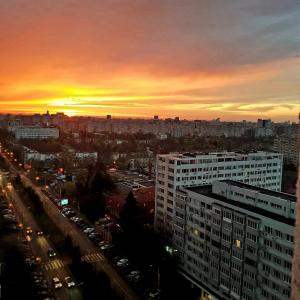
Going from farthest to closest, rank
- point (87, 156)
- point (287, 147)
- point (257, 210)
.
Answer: point (287, 147)
point (87, 156)
point (257, 210)

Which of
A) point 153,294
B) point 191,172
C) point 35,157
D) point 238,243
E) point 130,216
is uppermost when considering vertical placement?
Result: point 191,172

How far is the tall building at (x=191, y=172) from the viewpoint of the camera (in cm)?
650

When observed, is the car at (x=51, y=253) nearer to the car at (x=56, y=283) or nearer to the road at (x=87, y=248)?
the road at (x=87, y=248)

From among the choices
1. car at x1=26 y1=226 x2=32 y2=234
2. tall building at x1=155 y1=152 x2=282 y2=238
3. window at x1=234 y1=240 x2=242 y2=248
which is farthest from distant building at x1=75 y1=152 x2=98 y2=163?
window at x1=234 y1=240 x2=242 y2=248

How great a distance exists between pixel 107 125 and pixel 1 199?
85.0 ft

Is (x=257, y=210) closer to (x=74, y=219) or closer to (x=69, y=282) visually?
(x=69, y=282)

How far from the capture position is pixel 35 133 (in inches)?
1083

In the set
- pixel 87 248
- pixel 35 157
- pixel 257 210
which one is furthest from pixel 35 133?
pixel 257 210

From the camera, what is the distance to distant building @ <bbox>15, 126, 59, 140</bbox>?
26875 mm

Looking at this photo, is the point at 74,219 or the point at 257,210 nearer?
the point at 257,210

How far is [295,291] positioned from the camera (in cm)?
79

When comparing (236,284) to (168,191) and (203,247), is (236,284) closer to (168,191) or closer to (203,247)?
(203,247)

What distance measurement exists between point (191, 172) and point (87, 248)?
2.35 metres

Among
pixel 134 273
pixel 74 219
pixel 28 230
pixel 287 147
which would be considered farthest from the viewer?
pixel 287 147
